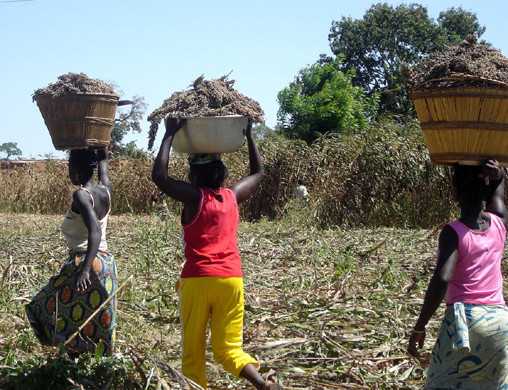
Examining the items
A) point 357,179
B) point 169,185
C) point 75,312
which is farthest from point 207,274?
point 357,179

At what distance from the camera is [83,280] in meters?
4.48

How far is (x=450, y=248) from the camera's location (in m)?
3.26

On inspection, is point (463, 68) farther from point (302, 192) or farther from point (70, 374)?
point (302, 192)

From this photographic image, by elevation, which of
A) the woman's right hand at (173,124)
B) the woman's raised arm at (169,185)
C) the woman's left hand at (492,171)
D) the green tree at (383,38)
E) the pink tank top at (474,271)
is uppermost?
the green tree at (383,38)

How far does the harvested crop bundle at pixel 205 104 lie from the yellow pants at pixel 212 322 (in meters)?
0.78

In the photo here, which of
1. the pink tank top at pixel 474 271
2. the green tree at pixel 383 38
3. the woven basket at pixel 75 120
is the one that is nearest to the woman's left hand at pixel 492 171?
the pink tank top at pixel 474 271

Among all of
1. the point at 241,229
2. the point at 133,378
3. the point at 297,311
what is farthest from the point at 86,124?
the point at 241,229

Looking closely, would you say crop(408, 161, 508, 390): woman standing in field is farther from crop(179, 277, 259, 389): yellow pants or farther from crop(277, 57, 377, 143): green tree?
crop(277, 57, 377, 143): green tree

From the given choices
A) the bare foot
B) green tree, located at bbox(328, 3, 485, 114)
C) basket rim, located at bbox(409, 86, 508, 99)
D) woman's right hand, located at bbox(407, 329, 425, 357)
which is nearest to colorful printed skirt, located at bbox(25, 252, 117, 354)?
the bare foot

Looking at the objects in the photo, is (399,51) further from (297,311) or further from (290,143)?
(297,311)

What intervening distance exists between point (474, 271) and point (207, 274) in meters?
1.22

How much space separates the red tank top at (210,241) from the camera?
380cm

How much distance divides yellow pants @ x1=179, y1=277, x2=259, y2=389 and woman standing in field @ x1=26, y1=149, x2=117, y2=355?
0.84 metres

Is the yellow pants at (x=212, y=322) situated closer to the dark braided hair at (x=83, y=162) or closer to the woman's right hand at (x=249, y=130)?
the woman's right hand at (x=249, y=130)
